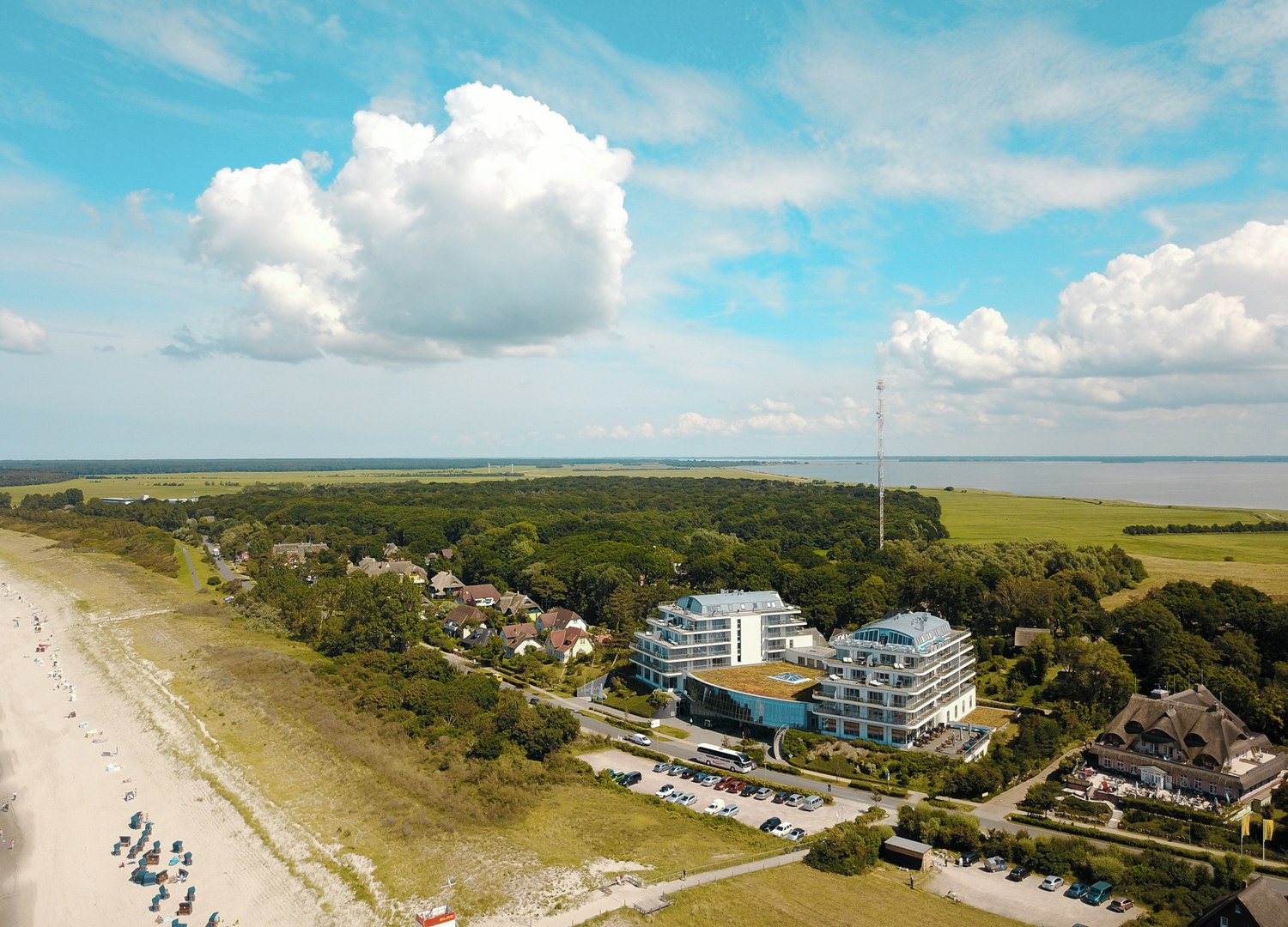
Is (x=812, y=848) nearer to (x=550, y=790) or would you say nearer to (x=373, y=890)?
(x=550, y=790)

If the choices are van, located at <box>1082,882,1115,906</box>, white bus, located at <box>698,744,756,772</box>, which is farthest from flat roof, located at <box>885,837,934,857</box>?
white bus, located at <box>698,744,756,772</box>

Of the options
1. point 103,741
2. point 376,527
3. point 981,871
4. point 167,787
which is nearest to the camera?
point 981,871

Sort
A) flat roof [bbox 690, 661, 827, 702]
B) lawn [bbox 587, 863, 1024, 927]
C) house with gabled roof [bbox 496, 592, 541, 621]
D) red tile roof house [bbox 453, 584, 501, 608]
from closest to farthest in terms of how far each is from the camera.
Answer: lawn [bbox 587, 863, 1024, 927], flat roof [bbox 690, 661, 827, 702], house with gabled roof [bbox 496, 592, 541, 621], red tile roof house [bbox 453, 584, 501, 608]

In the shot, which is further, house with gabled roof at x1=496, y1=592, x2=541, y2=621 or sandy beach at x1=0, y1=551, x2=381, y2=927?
house with gabled roof at x1=496, y1=592, x2=541, y2=621

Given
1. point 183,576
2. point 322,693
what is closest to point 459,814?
point 322,693

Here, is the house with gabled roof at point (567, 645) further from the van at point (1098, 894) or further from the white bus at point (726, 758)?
the van at point (1098, 894)

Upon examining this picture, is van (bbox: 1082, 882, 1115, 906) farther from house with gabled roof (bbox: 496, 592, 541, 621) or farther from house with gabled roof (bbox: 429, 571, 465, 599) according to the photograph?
house with gabled roof (bbox: 429, 571, 465, 599)

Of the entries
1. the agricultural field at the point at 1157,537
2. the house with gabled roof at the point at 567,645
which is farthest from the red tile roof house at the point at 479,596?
the agricultural field at the point at 1157,537
